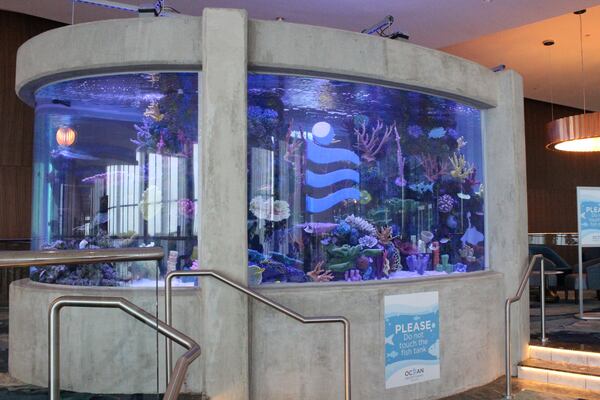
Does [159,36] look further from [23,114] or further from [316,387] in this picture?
[23,114]

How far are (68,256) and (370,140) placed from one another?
11.2ft

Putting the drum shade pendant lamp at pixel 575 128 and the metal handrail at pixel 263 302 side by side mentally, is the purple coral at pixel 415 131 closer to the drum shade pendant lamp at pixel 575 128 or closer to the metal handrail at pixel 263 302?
the metal handrail at pixel 263 302

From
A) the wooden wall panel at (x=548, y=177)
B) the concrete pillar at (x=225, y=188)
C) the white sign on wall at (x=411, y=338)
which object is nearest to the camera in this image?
the concrete pillar at (x=225, y=188)

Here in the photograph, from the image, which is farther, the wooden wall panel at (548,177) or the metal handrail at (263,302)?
the wooden wall panel at (548,177)

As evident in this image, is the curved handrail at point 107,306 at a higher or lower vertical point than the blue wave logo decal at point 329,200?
lower

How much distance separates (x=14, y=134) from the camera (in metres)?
8.90

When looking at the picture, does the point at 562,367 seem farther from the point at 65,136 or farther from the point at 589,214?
the point at 65,136

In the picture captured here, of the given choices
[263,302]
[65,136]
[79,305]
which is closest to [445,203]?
[263,302]

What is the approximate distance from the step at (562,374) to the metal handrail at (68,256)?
4.29 meters

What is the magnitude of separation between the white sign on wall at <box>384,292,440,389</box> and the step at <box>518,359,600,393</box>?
1136mm

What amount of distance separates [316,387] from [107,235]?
2044 millimetres

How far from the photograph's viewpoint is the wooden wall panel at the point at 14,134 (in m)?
8.77

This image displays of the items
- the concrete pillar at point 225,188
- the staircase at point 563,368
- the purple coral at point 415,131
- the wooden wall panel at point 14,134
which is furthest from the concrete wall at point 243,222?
the wooden wall panel at point 14,134

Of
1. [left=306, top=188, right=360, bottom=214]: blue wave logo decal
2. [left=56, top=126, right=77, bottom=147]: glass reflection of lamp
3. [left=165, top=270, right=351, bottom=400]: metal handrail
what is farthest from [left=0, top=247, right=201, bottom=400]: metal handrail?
[left=56, top=126, right=77, bottom=147]: glass reflection of lamp
